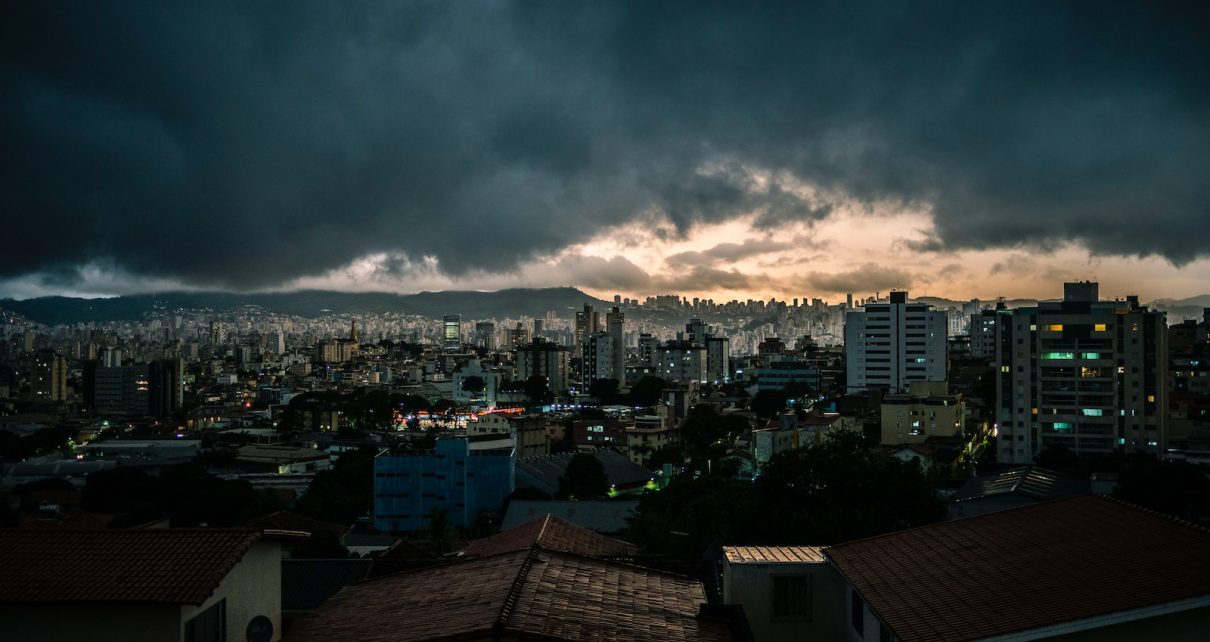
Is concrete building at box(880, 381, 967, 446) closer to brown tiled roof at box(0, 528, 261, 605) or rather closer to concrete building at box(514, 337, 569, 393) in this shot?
brown tiled roof at box(0, 528, 261, 605)

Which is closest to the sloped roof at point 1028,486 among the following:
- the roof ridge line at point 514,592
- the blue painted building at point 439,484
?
the roof ridge line at point 514,592

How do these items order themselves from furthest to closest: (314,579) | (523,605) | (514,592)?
(314,579), (514,592), (523,605)

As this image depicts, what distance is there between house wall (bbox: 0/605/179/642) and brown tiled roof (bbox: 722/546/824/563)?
3.78m

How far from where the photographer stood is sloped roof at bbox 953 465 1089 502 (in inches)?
607

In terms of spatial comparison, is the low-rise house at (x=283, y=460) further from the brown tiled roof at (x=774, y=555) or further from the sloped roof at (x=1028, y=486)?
the brown tiled roof at (x=774, y=555)

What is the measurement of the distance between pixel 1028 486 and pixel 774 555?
33.6 feet

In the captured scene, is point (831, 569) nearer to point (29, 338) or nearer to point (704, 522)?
point (704, 522)

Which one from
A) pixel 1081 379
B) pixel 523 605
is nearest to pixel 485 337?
pixel 1081 379

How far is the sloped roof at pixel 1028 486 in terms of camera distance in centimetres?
1541

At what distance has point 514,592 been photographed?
4961 mm

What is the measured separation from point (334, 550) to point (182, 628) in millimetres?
12965

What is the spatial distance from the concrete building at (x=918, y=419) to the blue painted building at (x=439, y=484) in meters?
16.1

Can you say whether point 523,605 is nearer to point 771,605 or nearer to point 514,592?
point 514,592

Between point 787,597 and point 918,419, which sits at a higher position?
point 787,597
